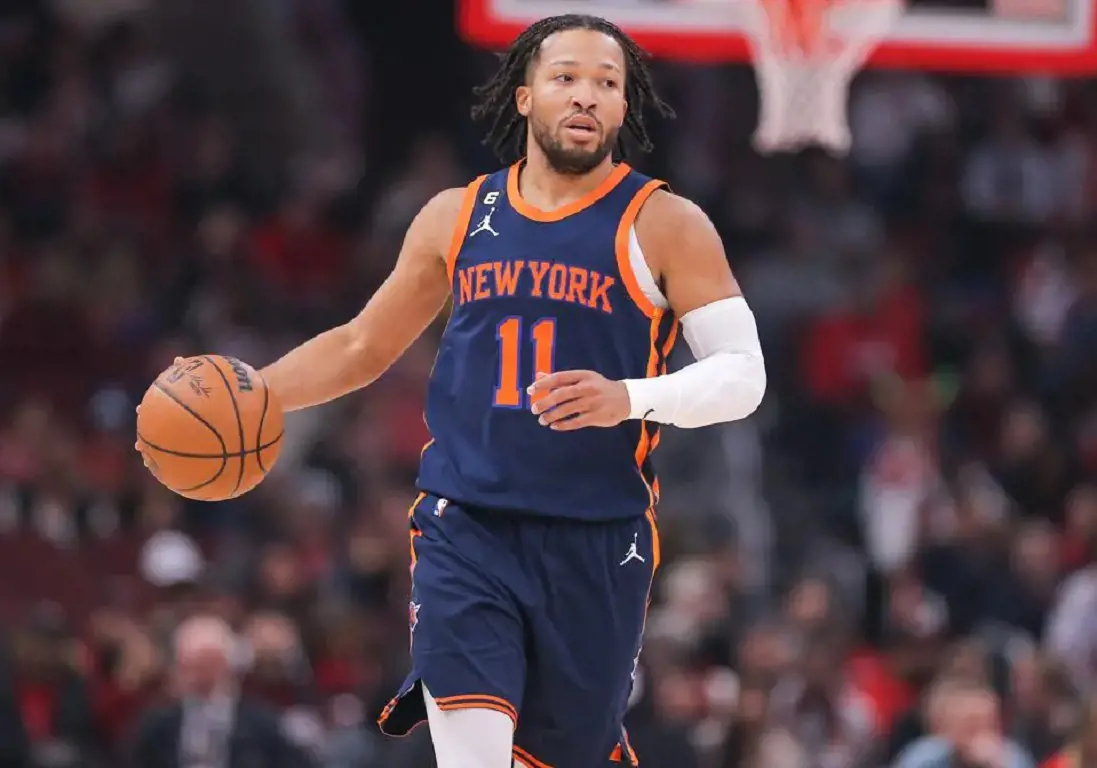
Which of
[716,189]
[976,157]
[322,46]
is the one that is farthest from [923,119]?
[322,46]

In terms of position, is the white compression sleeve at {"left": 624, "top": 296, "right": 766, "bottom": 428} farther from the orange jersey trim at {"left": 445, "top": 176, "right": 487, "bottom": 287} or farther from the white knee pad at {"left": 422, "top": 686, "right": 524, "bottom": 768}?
the white knee pad at {"left": 422, "top": 686, "right": 524, "bottom": 768}

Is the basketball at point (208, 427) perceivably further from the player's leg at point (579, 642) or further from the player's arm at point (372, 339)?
the player's leg at point (579, 642)

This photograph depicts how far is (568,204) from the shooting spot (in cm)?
531

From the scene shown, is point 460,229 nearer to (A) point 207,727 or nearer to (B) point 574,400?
(B) point 574,400

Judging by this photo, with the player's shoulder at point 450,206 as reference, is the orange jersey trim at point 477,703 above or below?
below

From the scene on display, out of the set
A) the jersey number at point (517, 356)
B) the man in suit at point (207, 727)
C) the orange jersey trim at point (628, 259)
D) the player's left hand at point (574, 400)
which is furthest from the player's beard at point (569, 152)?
the man in suit at point (207, 727)

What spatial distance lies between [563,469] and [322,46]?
1234cm

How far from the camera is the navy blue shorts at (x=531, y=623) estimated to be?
5.07 metres

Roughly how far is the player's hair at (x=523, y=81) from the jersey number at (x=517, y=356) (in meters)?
0.78

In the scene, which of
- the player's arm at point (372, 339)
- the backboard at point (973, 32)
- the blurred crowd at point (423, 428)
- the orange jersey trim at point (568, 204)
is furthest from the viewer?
A: the blurred crowd at point (423, 428)

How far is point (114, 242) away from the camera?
13.9 meters

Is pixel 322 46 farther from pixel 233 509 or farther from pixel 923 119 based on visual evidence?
pixel 233 509

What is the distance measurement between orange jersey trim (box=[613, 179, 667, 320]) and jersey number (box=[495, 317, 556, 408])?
221mm

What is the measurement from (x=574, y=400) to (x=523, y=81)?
4.04 ft
